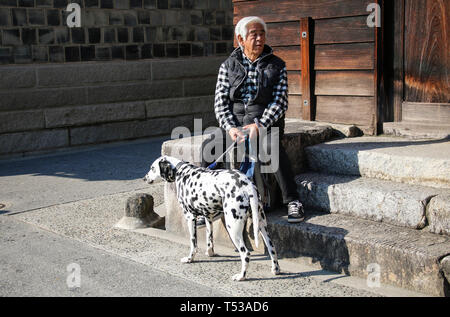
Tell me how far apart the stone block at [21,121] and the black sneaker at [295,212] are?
20.4ft

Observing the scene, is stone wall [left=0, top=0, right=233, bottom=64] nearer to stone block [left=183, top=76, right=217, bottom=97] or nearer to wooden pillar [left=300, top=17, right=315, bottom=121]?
stone block [left=183, top=76, right=217, bottom=97]

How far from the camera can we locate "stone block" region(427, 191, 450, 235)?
14.4 feet

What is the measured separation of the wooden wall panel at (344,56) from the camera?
6277 mm

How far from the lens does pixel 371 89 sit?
6316 millimetres

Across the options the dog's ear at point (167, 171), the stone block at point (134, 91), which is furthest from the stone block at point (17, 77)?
the dog's ear at point (167, 171)

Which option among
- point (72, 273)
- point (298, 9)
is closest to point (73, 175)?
point (298, 9)

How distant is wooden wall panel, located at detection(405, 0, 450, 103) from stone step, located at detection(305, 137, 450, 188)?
1.71 ft

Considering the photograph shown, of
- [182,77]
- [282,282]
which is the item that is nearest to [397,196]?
[282,282]

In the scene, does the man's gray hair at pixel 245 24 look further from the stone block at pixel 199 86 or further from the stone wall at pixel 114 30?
the stone block at pixel 199 86

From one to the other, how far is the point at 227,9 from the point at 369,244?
911 centimetres

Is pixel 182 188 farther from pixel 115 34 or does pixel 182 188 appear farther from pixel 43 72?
pixel 115 34

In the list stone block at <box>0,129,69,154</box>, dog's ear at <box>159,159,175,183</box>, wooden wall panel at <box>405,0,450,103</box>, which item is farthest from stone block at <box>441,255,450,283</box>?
stone block at <box>0,129,69,154</box>

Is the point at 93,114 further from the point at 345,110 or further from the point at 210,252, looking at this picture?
the point at 210,252
